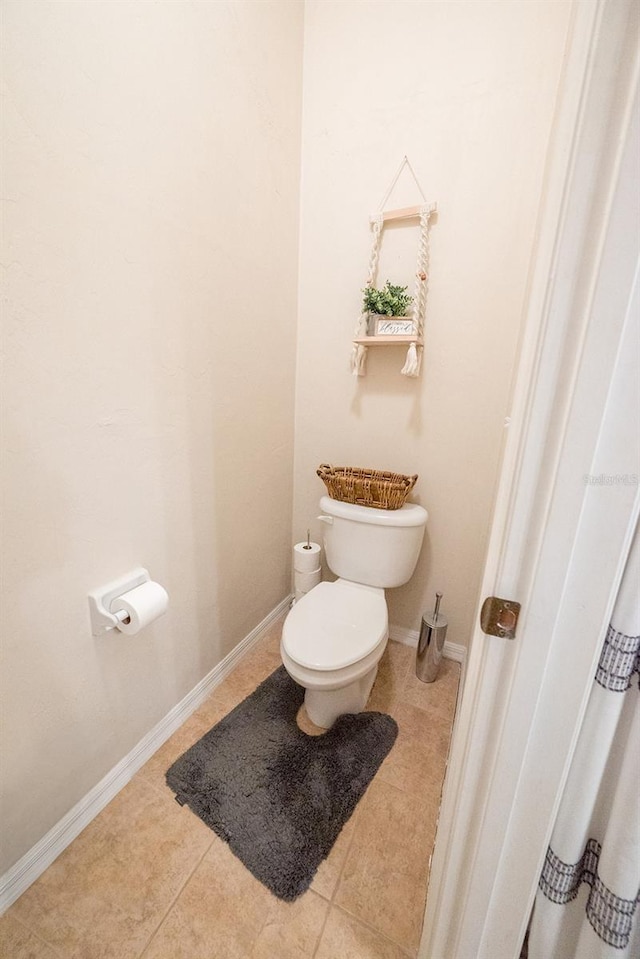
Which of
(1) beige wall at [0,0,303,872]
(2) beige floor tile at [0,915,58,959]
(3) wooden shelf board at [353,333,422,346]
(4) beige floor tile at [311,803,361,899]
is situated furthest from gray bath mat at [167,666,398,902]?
(3) wooden shelf board at [353,333,422,346]

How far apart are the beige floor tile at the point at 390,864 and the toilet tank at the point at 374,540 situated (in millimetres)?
696

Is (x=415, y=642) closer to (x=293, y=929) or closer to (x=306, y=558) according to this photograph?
(x=306, y=558)

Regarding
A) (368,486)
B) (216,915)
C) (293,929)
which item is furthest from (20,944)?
(368,486)

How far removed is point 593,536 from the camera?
42cm

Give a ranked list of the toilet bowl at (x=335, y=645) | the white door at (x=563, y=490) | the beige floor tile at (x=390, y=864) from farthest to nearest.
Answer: the toilet bowl at (x=335, y=645) < the beige floor tile at (x=390, y=864) < the white door at (x=563, y=490)

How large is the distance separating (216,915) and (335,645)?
0.68 m

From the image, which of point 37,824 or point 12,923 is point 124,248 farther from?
point 12,923

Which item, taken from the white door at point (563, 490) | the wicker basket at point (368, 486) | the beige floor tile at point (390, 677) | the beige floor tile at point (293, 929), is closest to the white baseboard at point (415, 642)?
the beige floor tile at point (390, 677)

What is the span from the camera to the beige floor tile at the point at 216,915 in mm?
823

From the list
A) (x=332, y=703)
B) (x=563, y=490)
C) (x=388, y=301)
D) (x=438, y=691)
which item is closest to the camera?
(x=563, y=490)

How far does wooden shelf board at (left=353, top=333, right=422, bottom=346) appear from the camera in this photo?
54.7 inches

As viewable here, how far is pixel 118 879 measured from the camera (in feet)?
3.05

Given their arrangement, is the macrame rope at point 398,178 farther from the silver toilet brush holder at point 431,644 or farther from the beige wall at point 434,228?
the silver toilet brush holder at point 431,644

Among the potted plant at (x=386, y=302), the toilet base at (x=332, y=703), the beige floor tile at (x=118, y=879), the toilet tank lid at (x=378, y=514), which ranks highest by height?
the potted plant at (x=386, y=302)
